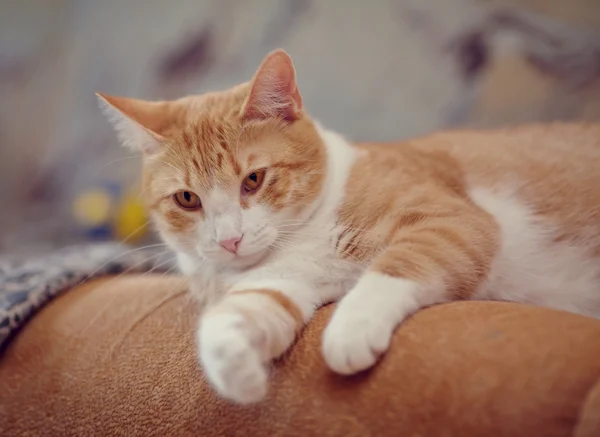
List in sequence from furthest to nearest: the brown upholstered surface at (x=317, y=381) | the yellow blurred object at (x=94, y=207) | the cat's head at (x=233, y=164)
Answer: the yellow blurred object at (x=94, y=207), the cat's head at (x=233, y=164), the brown upholstered surface at (x=317, y=381)

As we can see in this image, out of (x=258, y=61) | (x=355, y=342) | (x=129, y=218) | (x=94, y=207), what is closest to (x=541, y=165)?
(x=355, y=342)

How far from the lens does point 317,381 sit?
69cm

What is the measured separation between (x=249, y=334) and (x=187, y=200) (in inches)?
16.3

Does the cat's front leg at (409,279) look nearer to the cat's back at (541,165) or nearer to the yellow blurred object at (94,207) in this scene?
the cat's back at (541,165)

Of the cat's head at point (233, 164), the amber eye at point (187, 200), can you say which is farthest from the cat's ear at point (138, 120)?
the amber eye at point (187, 200)

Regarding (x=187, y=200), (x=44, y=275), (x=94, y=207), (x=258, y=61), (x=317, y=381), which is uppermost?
(x=258, y=61)

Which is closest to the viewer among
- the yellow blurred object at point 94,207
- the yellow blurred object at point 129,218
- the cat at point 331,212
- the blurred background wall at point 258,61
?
the cat at point 331,212

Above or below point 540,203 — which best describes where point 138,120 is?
above

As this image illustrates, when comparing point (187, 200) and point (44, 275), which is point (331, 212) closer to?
point (187, 200)

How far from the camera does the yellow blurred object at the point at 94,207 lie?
2.21 metres

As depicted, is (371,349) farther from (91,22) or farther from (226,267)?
(91,22)

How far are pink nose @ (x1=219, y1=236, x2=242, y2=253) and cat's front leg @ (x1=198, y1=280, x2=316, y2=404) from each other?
0.27 feet

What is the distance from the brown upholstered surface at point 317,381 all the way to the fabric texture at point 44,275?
0.05m

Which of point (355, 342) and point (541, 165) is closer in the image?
point (355, 342)
